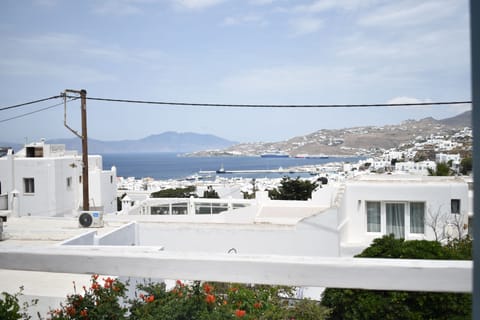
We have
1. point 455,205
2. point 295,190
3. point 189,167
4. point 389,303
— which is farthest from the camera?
point 189,167

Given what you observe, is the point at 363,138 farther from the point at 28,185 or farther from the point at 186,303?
the point at 186,303

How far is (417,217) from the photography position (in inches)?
448

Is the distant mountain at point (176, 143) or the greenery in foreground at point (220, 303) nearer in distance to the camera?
the greenery in foreground at point (220, 303)

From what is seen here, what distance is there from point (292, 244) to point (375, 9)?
23.2 ft

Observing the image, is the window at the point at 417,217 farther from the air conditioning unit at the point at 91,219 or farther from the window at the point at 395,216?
the air conditioning unit at the point at 91,219

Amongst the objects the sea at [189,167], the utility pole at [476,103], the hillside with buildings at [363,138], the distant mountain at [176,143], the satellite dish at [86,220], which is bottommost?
the sea at [189,167]

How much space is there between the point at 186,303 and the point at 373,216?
11.0 meters

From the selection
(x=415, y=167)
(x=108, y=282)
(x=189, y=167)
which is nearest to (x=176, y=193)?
(x=415, y=167)

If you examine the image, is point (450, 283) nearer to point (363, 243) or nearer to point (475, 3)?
point (475, 3)

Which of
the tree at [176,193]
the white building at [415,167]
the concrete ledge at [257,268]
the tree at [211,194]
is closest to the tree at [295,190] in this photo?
the tree at [211,194]

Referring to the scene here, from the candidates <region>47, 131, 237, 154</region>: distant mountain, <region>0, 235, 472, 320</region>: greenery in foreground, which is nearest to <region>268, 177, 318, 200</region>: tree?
<region>0, 235, 472, 320</region>: greenery in foreground

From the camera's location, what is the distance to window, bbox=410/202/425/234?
11.3m

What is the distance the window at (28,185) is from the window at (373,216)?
15.6m

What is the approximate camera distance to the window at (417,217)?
37.1 feet
